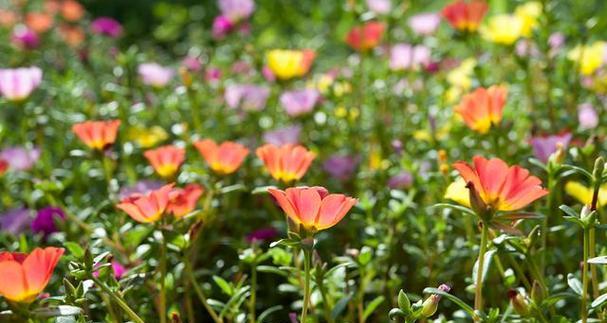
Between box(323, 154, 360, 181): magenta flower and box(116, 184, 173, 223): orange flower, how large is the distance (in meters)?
0.85

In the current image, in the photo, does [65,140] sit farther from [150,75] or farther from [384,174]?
[384,174]

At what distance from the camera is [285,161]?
1.40m

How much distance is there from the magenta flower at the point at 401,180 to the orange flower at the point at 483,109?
1.26ft

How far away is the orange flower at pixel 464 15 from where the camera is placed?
2070mm

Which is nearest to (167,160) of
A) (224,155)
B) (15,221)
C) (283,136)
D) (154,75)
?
(224,155)

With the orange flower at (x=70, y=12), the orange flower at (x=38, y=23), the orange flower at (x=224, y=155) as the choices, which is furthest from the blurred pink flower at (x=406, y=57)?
the orange flower at (x=70, y=12)

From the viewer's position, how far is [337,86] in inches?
103

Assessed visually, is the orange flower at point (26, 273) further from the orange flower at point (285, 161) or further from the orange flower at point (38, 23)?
the orange flower at point (38, 23)

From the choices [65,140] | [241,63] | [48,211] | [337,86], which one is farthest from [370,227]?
[241,63]

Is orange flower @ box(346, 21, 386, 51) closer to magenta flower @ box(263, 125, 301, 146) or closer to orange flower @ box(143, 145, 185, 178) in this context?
magenta flower @ box(263, 125, 301, 146)

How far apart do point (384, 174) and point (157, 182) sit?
0.57 meters

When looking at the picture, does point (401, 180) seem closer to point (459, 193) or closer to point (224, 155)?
point (224, 155)

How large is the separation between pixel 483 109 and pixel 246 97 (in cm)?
98

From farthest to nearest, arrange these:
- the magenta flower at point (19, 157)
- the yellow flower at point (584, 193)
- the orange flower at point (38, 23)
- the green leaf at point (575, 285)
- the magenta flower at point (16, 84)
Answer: the orange flower at point (38, 23)
the magenta flower at point (19, 157)
the magenta flower at point (16, 84)
the yellow flower at point (584, 193)
the green leaf at point (575, 285)
